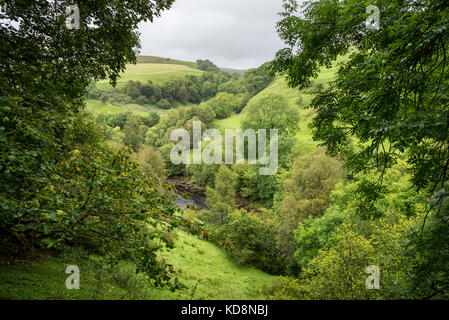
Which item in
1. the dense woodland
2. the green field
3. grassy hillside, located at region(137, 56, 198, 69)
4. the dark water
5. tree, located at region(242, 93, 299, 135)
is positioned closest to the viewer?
the dense woodland

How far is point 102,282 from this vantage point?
9.05 meters

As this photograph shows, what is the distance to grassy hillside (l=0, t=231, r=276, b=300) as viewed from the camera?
7.17 meters

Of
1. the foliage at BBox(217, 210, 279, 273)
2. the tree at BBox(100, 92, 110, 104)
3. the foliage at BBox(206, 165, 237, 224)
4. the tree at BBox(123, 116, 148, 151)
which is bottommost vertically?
the foliage at BBox(217, 210, 279, 273)

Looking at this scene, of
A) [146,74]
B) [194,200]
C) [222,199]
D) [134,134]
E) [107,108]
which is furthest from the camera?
[146,74]

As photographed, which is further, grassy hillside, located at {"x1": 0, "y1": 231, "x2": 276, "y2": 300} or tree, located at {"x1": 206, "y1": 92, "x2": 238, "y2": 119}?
tree, located at {"x1": 206, "y1": 92, "x2": 238, "y2": 119}

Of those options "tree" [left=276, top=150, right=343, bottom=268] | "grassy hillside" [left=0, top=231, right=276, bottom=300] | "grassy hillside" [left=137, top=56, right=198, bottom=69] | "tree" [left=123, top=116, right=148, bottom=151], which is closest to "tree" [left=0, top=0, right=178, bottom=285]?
"grassy hillside" [left=0, top=231, right=276, bottom=300]

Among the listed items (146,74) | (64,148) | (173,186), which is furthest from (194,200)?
(146,74)

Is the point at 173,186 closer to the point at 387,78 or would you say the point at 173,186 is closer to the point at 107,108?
the point at 387,78

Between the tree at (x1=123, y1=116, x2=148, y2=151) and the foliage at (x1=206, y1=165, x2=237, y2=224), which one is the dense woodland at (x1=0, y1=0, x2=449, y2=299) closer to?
the foliage at (x1=206, y1=165, x2=237, y2=224)

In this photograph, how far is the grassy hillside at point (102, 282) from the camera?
717cm

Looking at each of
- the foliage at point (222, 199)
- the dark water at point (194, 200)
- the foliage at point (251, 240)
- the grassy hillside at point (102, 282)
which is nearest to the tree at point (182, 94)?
the dark water at point (194, 200)
